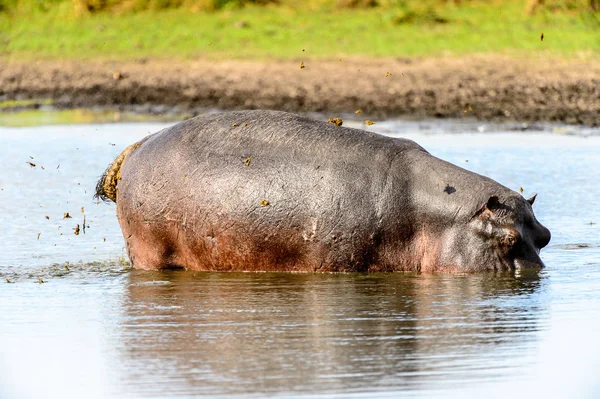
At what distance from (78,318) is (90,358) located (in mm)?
953

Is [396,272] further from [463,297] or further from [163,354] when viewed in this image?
[163,354]

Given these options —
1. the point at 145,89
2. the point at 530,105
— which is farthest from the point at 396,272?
the point at 145,89

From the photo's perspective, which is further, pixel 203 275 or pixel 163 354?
pixel 203 275

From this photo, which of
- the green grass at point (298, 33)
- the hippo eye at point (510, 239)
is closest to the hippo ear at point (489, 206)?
the hippo eye at point (510, 239)

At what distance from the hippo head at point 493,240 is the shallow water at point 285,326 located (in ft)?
0.44

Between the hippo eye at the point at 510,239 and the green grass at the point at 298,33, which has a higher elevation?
the green grass at the point at 298,33

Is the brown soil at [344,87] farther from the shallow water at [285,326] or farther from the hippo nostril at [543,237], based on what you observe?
the hippo nostril at [543,237]

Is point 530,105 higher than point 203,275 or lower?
higher

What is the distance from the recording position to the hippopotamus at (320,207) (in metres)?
7.61

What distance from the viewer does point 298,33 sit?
67.1 feet

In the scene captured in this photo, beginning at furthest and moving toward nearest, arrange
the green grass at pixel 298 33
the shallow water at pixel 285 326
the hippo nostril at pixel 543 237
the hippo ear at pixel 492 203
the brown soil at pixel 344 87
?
the green grass at pixel 298 33 → the brown soil at pixel 344 87 → the hippo nostril at pixel 543 237 → the hippo ear at pixel 492 203 → the shallow water at pixel 285 326

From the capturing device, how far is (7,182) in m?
12.0

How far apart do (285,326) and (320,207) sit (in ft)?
4.51

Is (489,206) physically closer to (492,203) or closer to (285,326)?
(492,203)
